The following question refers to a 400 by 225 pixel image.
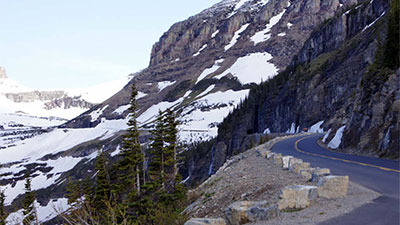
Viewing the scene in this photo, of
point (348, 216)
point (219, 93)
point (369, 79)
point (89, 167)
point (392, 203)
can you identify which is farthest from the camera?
point (219, 93)

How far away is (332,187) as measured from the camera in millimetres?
9109

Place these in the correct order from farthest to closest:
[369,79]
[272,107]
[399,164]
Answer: [272,107] < [369,79] < [399,164]

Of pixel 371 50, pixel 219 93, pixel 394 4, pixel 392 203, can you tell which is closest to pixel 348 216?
pixel 392 203

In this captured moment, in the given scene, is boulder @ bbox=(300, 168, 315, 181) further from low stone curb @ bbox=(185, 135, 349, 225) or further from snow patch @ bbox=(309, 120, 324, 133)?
snow patch @ bbox=(309, 120, 324, 133)

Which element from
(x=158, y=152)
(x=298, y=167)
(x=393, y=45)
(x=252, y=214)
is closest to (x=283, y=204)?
(x=252, y=214)

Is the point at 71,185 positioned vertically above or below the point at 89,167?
above

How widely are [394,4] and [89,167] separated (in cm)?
14532

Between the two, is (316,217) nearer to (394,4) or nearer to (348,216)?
(348,216)

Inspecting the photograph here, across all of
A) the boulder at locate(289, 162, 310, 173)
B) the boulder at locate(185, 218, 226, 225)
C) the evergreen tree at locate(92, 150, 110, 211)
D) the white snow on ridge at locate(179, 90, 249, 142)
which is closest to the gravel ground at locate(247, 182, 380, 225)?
the boulder at locate(185, 218, 226, 225)

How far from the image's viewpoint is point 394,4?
2906cm

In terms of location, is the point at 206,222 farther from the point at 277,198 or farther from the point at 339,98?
the point at 339,98

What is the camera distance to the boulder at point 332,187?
29.6ft

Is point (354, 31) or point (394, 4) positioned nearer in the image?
point (394, 4)

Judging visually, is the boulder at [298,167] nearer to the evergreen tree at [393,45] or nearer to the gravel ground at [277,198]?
the gravel ground at [277,198]
